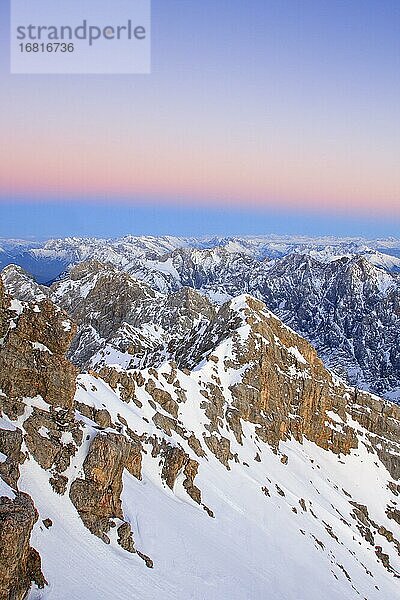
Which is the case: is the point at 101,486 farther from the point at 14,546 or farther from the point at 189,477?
the point at 189,477

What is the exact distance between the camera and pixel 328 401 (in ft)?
419

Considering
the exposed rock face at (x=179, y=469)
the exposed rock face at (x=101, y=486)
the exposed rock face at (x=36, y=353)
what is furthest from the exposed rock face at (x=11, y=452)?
the exposed rock face at (x=179, y=469)

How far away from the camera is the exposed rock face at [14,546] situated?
25516 millimetres

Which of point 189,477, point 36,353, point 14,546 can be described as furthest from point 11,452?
point 189,477

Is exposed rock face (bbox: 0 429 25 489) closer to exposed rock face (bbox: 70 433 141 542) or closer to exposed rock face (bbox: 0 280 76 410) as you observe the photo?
exposed rock face (bbox: 70 433 141 542)

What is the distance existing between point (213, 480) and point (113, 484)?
101 ft

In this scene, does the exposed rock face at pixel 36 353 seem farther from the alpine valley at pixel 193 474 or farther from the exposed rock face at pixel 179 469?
the exposed rock face at pixel 179 469

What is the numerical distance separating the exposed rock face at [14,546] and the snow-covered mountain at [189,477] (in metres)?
0.10

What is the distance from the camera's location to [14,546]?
84.6ft

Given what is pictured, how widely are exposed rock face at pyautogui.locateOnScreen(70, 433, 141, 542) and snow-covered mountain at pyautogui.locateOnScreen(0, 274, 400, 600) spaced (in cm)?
13

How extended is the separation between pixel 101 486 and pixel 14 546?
15883 millimetres

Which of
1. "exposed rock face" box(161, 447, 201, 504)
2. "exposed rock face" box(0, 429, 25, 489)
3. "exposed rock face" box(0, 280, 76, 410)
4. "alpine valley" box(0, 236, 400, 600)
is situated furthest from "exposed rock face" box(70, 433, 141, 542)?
"exposed rock face" box(161, 447, 201, 504)

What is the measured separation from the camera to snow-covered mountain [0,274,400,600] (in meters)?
35.7

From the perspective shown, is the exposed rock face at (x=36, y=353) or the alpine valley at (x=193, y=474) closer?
the alpine valley at (x=193, y=474)
